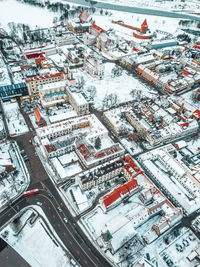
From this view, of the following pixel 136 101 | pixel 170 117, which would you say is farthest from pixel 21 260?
pixel 136 101

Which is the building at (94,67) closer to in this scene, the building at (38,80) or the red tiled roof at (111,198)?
the building at (38,80)

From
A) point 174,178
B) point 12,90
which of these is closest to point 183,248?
point 174,178

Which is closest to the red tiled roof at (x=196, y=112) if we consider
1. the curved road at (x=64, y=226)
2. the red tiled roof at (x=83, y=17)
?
the curved road at (x=64, y=226)

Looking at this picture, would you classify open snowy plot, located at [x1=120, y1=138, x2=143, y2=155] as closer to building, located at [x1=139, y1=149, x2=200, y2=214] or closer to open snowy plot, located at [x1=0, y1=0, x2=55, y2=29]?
building, located at [x1=139, y1=149, x2=200, y2=214]

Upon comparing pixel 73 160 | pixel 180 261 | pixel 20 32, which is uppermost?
pixel 20 32

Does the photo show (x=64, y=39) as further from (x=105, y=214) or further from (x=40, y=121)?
(x=105, y=214)

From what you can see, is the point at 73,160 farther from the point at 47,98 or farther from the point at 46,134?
the point at 47,98
